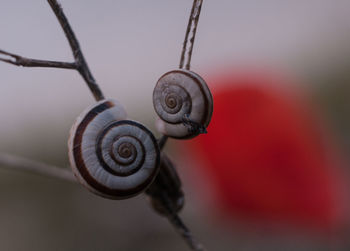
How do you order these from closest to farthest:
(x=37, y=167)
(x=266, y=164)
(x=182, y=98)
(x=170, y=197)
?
(x=182, y=98), (x=170, y=197), (x=37, y=167), (x=266, y=164)

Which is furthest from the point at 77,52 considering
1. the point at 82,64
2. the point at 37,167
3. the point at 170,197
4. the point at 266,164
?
the point at 266,164

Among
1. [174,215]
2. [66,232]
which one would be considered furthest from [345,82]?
[174,215]

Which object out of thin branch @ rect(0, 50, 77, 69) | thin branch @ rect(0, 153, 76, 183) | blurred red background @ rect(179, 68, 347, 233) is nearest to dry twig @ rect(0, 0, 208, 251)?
thin branch @ rect(0, 50, 77, 69)

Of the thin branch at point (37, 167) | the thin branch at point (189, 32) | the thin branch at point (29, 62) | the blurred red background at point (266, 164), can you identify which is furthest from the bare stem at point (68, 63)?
the blurred red background at point (266, 164)

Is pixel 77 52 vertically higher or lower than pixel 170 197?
higher

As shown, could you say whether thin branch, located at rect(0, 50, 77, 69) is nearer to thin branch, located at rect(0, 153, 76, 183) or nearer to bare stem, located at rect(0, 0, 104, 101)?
bare stem, located at rect(0, 0, 104, 101)

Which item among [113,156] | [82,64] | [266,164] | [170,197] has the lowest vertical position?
[266,164]

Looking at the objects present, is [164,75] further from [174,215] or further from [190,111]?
[174,215]

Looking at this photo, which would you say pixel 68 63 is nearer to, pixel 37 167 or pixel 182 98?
pixel 182 98
